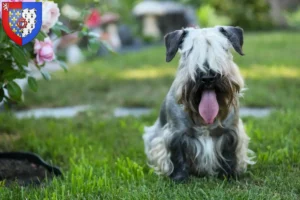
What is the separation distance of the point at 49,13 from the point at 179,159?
124cm

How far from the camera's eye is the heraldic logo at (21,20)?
2871mm

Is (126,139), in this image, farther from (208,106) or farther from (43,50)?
(208,106)

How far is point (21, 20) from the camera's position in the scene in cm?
289

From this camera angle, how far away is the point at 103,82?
7.93 m

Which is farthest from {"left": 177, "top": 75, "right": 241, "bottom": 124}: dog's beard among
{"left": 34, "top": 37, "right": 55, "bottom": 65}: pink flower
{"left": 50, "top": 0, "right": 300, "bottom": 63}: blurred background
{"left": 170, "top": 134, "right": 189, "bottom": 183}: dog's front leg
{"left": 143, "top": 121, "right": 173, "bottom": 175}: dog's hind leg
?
{"left": 50, "top": 0, "right": 300, "bottom": 63}: blurred background

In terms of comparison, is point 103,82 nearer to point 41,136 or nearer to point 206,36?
point 41,136

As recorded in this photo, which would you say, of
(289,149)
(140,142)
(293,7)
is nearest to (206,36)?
(289,149)

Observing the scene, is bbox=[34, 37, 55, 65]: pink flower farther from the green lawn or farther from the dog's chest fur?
the dog's chest fur

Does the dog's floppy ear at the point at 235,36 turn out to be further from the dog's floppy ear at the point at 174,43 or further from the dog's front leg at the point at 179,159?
the dog's front leg at the point at 179,159

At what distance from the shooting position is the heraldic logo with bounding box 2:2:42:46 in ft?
9.42

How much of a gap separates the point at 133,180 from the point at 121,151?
2.70 feet

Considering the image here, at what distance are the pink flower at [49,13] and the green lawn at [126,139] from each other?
3.15 ft

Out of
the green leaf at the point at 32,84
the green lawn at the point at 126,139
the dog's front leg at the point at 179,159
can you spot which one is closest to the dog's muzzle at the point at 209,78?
the dog's front leg at the point at 179,159

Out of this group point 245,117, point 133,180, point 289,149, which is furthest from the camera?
point 245,117
